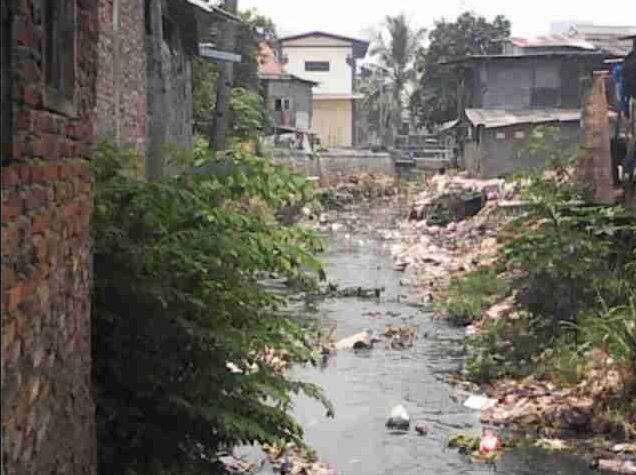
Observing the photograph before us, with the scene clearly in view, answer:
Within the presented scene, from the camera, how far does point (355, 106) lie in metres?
51.0

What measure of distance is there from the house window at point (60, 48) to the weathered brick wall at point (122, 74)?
570cm

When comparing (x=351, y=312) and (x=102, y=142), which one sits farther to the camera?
(x=351, y=312)

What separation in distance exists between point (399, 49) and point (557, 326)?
36577mm

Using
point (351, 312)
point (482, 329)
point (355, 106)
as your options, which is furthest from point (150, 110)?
point (355, 106)

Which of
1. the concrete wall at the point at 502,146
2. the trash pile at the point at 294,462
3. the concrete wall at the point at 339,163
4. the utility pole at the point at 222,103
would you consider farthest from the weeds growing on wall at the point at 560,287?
the concrete wall at the point at 339,163

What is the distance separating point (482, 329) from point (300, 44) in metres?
40.9

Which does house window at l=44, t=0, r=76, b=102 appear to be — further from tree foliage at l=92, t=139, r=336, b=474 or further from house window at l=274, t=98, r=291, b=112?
house window at l=274, t=98, r=291, b=112

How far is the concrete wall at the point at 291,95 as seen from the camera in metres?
41.7

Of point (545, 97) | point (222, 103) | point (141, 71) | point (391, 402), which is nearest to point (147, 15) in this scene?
point (141, 71)

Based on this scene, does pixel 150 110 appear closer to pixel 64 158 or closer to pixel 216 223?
pixel 216 223

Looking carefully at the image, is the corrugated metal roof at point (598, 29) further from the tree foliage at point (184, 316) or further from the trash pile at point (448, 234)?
the tree foliage at point (184, 316)

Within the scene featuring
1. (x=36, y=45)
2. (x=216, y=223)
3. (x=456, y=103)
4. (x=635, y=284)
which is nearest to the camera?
(x=36, y=45)

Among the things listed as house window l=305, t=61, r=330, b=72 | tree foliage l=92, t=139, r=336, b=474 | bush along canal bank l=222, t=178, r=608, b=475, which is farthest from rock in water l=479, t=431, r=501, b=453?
house window l=305, t=61, r=330, b=72

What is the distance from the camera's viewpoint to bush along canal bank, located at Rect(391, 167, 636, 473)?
7.88 meters
